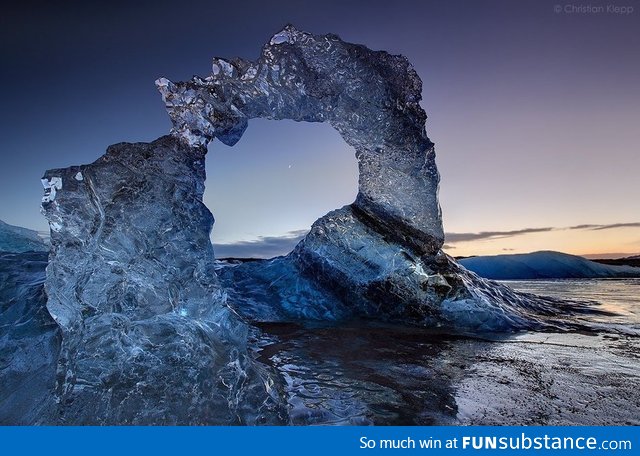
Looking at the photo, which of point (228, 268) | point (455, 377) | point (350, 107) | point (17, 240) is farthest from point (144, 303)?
point (17, 240)

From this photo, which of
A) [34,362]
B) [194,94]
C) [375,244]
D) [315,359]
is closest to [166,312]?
[34,362]

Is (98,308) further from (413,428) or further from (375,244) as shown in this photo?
(375,244)

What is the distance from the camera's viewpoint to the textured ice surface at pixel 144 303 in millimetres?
1855

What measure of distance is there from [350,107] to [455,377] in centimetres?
332

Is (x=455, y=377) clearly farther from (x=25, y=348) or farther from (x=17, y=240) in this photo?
(x=17, y=240)

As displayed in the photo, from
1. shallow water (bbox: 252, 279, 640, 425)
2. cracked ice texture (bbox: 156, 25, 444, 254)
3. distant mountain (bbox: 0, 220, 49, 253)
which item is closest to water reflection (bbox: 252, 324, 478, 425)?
shallow water (bbox: 252, 279, 640, 425)

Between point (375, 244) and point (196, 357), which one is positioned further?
point (375, 244)

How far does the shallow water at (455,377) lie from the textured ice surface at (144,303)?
310 mm

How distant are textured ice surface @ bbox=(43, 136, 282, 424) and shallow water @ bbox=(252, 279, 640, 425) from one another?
31 cm

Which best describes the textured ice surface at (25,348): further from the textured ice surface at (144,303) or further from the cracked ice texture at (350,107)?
the cracked ice texture at (350,107)

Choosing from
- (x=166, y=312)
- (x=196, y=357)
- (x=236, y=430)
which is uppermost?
(x=166, y=312)

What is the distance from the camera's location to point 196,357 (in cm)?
215

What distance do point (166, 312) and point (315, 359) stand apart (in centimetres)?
102

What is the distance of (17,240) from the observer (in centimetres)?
554
